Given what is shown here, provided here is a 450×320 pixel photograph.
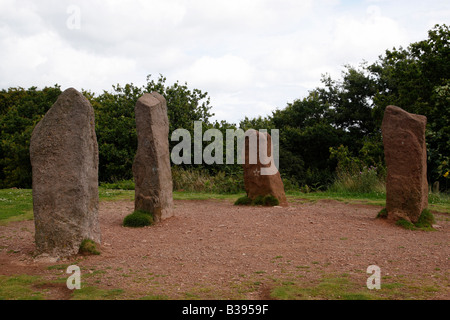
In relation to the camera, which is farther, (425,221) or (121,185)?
(121,185)

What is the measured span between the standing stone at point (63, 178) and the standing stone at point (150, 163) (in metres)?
2.68

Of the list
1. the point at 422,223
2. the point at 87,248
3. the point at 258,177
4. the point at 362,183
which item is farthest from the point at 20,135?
the point at 422,223

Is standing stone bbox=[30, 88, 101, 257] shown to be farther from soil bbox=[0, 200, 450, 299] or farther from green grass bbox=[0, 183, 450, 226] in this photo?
green grass bbox=[0, 183, 450, 226]

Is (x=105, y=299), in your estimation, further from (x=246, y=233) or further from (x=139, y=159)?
(x=139, y=159)

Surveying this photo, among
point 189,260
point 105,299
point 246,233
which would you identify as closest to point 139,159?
point 246,233

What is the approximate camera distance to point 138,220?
32.4ft

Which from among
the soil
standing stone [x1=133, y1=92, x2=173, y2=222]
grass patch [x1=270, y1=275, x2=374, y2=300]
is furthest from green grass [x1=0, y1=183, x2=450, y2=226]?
grass patch [x1=270, y1=275, x2=374, y2=300]

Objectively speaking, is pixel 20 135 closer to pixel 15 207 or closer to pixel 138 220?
pixel 15 207

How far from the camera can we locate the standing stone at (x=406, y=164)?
9.98m

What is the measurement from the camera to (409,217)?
10125 millimetres

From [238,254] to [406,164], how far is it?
16.7 feet

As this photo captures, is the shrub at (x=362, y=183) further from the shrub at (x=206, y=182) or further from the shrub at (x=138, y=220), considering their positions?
the shrub at (x=138, y=220)

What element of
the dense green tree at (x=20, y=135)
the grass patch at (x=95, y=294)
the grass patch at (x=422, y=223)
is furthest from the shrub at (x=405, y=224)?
the dense green tree at (x=20, y=135)

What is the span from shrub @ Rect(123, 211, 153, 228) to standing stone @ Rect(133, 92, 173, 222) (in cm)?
20
